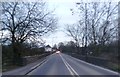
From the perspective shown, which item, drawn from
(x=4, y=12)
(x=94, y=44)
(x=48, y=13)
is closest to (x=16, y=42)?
(x=4, y=12)

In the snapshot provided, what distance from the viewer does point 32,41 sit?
55.2 meters

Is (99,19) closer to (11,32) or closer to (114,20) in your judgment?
(114,20)

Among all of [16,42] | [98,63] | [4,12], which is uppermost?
[4,12]

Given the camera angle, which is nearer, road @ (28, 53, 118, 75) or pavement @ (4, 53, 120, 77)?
pavement @ (4, 53, 120, 77)

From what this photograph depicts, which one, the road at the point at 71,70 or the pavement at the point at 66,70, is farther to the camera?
the road at the point at 71,70

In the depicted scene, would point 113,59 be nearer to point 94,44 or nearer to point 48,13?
point 48,13

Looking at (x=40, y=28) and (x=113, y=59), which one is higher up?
(x=40, y=28)

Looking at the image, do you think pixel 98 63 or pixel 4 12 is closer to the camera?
pixel 98 63

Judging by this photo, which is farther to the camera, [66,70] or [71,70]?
[66,70]

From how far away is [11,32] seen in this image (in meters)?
51.3

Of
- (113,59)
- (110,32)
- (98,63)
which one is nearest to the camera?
(113,59)

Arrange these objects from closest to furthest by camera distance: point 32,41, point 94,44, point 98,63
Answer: point 98,63, point 32,41, point 94,44

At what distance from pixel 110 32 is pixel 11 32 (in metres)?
31.9

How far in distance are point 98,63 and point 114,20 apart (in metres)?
30.8
